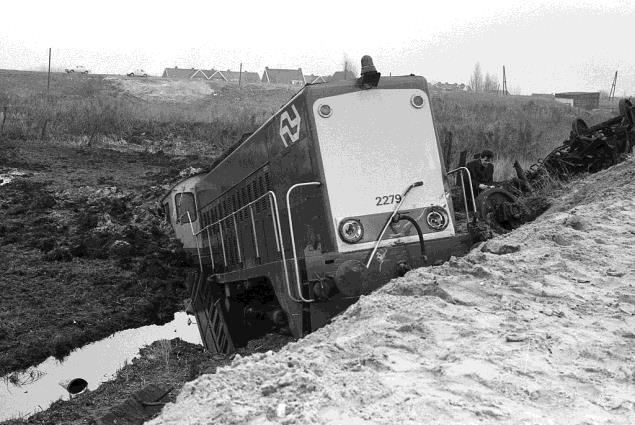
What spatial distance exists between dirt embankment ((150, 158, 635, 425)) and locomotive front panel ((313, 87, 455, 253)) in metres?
1.62

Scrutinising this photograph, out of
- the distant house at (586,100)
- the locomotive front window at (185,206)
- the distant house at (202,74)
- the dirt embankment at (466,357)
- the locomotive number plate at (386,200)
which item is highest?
the distant house at (202,74)

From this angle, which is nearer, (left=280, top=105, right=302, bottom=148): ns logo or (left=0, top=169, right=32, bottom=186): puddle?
(left=280, top=105, right=302, bottom=148): ns logo

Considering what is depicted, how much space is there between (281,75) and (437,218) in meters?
84.4

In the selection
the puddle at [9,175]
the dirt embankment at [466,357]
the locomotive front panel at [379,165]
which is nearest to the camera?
the dirt embankment at [466,357]

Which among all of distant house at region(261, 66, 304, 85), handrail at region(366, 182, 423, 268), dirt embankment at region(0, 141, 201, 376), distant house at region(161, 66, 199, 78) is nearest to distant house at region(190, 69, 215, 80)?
distant house at region(161, 66, 199, 78)

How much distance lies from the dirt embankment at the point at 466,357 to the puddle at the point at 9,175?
65.5 feet

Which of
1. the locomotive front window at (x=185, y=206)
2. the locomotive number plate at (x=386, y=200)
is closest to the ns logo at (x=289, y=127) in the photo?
the locomotive number plate at (x=386, y=200)

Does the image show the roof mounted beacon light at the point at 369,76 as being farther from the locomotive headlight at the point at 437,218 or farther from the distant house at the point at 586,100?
the distant house at the point at 586,100

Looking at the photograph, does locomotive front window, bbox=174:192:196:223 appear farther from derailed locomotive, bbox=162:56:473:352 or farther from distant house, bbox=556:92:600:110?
distant house, bbox=556:92:600:110

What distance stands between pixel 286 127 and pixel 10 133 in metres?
24.5

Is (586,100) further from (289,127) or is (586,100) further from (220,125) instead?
(289,127)

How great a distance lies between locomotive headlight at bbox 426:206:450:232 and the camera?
24.2 feet

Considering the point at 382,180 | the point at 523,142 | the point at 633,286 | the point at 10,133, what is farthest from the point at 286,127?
the point at 10,133

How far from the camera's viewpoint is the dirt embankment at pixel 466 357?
3.38 m
